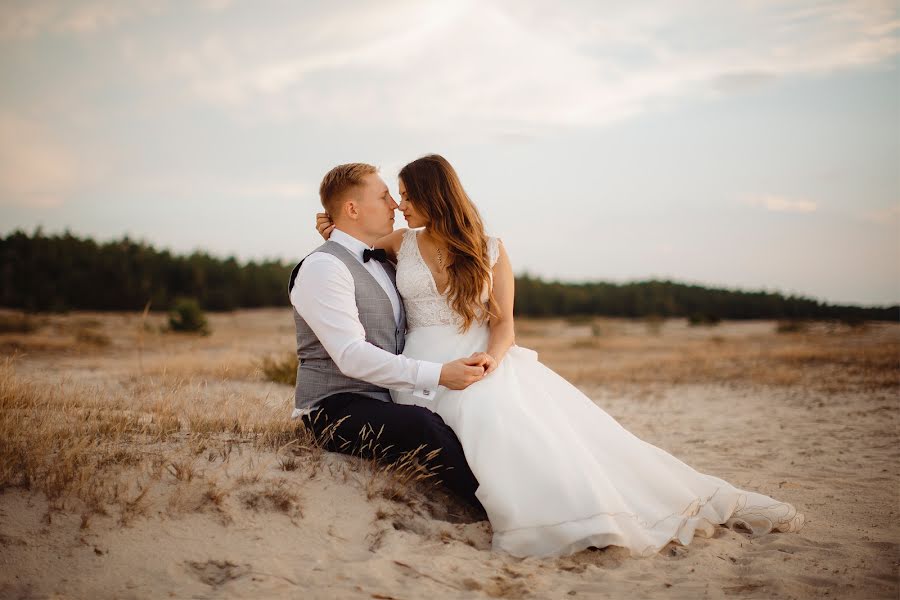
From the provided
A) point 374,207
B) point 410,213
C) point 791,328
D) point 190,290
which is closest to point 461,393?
point 410,213

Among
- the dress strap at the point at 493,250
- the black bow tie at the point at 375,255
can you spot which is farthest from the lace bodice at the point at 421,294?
the black bow tie at the point at 375,255

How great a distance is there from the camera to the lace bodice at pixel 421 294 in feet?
13.7

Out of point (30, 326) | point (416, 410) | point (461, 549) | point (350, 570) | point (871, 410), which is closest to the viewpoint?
point (350, 570)

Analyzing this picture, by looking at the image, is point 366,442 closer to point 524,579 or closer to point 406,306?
point 406,306

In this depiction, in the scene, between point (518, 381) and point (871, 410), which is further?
point (871, 410)

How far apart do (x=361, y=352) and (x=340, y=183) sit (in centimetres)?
127

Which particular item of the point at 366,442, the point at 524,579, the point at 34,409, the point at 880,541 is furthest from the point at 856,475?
the point at 34,409

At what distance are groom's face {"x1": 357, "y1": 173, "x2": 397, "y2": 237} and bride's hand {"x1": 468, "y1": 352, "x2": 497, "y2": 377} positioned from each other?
118cm

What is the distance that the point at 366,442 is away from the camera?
3916 millimetres

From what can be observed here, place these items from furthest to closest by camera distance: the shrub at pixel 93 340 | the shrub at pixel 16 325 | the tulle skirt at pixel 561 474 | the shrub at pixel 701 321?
1. the shrub at pixel 701 321
2. the shrub at pixel 16 325
3. the shrub at pixel 93 340
4. the tulle skirt at pixel 561 474

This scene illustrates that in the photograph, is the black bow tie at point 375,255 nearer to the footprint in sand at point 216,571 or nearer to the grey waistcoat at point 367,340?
the grey waistcoat at point 367,340

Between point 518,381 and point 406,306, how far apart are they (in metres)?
0.97

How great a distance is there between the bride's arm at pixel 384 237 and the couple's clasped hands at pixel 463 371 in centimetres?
116

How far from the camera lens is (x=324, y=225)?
4379 millimetres
